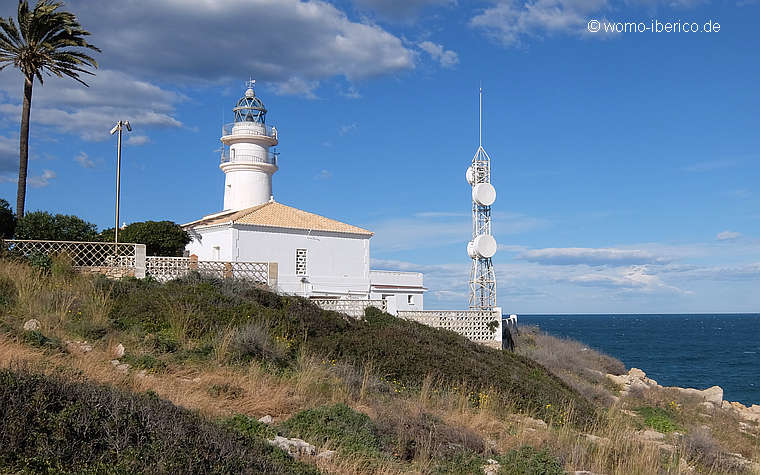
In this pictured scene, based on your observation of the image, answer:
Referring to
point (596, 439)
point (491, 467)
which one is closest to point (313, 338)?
point (596, 439)

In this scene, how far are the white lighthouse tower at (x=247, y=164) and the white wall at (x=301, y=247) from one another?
4183 millimetres

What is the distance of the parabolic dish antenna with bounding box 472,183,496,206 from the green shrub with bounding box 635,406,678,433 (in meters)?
11.8

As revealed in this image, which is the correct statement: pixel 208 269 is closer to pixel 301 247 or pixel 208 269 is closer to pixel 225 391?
pixel 301 247

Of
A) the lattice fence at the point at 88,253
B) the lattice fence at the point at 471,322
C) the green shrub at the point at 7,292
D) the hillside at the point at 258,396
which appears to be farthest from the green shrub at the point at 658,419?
the lattice fence at the point at 88,253

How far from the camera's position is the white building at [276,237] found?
1062 inches

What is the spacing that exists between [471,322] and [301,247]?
8446 millimetres

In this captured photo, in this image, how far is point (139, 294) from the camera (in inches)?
505

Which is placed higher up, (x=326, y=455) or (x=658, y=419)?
(x=326, y=455)

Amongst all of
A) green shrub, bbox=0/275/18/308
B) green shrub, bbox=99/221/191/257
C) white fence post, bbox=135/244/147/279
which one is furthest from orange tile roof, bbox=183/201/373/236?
green shrub, bbox=0/275/18/308

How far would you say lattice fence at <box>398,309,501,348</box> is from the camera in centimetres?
2328

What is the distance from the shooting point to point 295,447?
577 centimetres

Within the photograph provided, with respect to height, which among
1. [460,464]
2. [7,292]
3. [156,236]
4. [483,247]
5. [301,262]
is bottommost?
[460,464]

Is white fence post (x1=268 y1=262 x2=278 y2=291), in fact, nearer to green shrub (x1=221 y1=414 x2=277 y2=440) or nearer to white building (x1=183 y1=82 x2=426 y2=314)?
white building (x1=183 y1=82 x2=426 y2=314)

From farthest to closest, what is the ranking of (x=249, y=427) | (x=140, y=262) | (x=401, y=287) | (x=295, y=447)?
(x=401, y=287) → (x=140, y=262) → (x=249, y=427) → (x=295, y=447)
